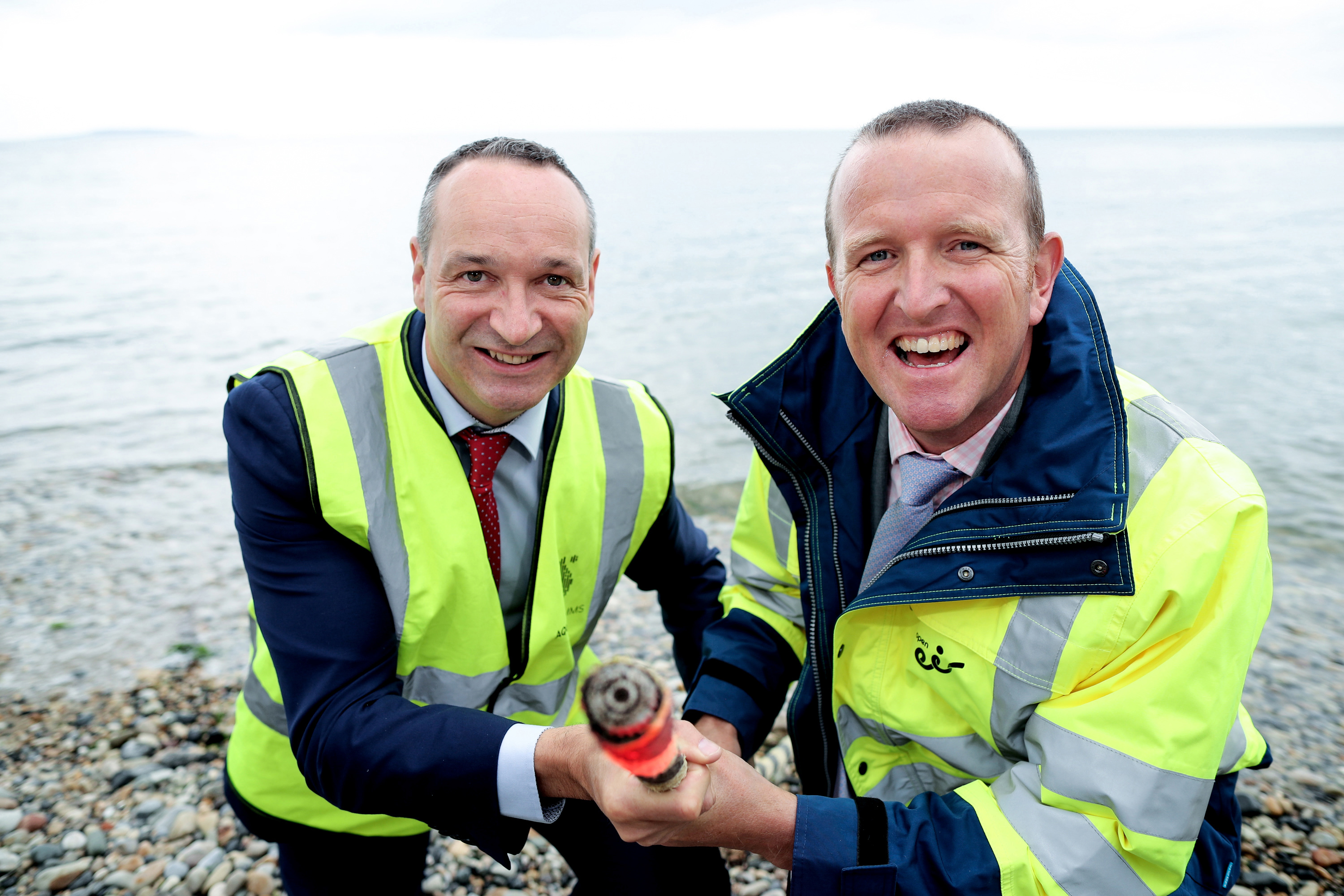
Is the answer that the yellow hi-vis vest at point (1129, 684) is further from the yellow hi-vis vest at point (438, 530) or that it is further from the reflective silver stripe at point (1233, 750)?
the yellow hi-vis vest at point (438, 530)

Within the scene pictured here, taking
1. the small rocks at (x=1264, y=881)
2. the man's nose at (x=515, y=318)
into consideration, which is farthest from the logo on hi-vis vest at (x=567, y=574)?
the small rocks at (x=1264, y=881)

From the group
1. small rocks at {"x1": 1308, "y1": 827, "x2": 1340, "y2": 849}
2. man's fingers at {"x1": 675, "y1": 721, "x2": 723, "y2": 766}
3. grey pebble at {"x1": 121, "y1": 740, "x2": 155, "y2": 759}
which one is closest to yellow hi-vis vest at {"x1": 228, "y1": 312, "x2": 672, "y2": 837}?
man's fingers at {"x1": 675, "y1": 721, "x2": 723, "y2": 766}

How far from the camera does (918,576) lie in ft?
8.95

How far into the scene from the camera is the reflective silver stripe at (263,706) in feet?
10.7

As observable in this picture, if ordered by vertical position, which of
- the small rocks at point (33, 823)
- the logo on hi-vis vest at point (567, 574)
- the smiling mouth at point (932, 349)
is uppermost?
the smiling mouth at point (932, 349)

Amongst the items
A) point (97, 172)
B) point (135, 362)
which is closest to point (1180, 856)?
point (135, 362)

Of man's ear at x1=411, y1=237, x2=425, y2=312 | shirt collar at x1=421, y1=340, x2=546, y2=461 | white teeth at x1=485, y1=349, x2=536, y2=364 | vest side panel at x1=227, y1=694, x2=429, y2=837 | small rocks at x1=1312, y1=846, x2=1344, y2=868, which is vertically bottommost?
small rocks at x1=1312, y1=846, x2=1344, y2=868

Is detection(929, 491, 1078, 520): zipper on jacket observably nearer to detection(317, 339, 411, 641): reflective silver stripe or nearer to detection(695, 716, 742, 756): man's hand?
detection(695, 716, 742, 756): man's hand

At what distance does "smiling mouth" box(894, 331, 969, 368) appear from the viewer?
2.82 metres

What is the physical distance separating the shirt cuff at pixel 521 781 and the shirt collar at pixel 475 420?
113 centimetres

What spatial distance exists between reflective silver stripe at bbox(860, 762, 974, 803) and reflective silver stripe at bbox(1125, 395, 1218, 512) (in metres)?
1.18

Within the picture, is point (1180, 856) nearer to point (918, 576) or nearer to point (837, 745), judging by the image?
point (918, 576)

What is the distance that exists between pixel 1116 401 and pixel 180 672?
6.49m

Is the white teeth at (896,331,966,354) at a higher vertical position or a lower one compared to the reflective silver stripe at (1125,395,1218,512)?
higher
